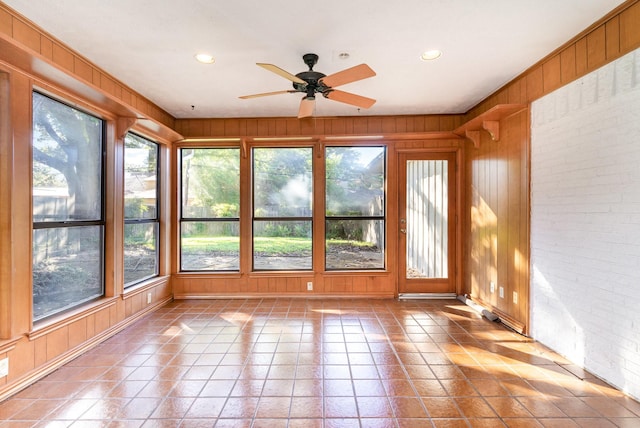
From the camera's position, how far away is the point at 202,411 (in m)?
2.01

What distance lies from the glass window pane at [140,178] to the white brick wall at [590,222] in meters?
4.51

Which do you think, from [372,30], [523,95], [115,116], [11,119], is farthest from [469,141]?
[11,119]

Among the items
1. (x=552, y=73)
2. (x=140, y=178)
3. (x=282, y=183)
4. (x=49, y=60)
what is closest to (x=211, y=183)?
(x=140, y=178)

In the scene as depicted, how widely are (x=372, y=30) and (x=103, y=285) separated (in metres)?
3.64

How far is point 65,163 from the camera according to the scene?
2809mm

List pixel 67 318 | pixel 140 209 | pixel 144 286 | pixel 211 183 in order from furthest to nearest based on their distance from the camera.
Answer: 1. pixel 211 183
2. pixel 140 209
3. pixel 144 286
4. pixel 67 318

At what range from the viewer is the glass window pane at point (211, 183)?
466 centimetres

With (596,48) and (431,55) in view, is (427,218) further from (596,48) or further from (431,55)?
(596,48)

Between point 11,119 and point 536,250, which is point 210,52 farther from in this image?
point 536,250

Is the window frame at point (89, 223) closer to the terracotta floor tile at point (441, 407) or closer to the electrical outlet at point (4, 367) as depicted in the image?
the electrical outlet at point (4, 367)

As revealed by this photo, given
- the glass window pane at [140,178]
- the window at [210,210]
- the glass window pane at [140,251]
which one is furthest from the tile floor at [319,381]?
the glass window pane at [140,178]

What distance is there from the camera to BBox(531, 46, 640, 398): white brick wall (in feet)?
6.95

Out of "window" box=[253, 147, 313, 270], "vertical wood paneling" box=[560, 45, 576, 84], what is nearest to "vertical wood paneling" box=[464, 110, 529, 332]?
"vertical wood paneling" box=[560, 45, 576, 84]

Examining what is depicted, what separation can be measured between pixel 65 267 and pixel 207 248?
1.98 metres
